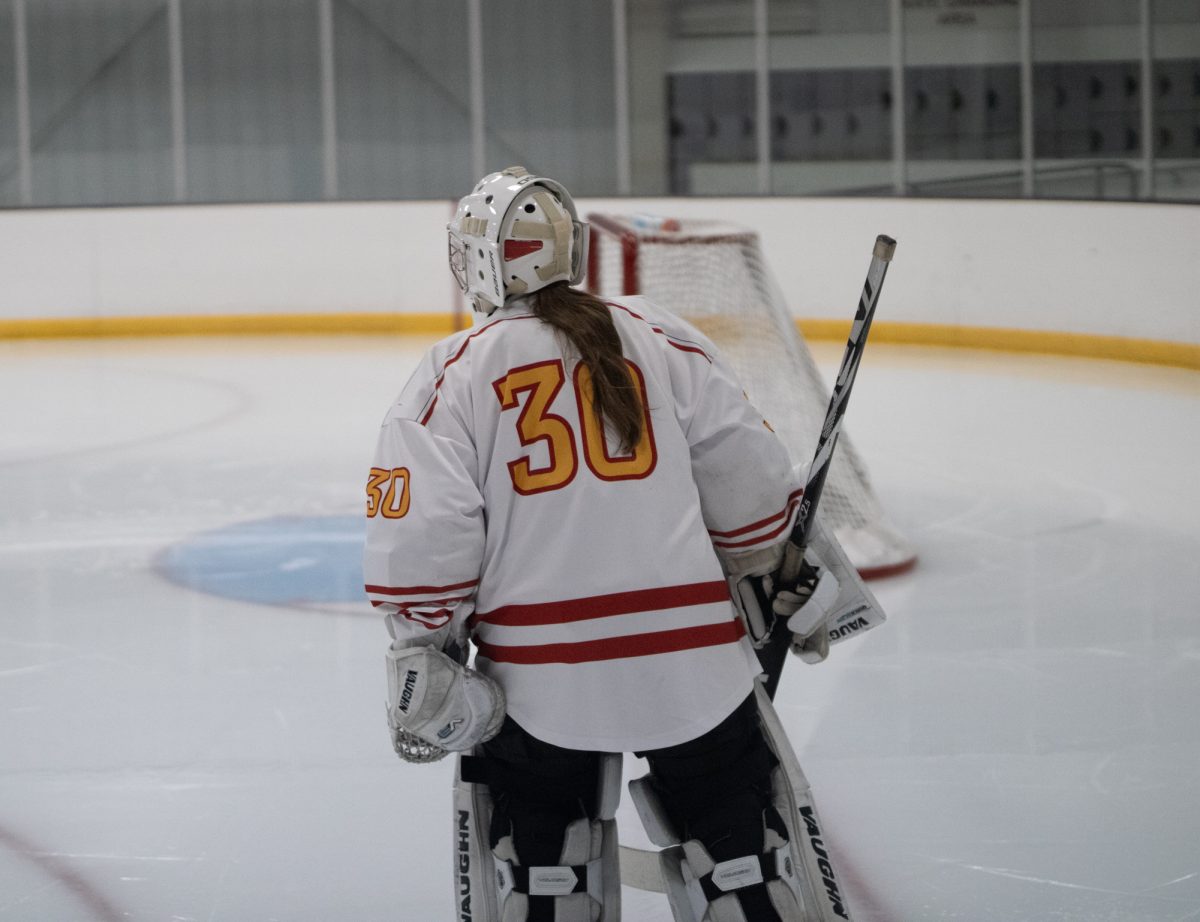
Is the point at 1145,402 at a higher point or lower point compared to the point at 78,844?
higher

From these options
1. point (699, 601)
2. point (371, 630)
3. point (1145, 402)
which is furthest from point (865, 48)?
point (699, 601)

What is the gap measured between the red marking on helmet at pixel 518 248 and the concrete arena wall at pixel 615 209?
20.4 ft

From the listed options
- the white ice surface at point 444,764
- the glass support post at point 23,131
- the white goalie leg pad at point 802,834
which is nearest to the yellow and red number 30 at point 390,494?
the white goalie leg pad at point 802,834

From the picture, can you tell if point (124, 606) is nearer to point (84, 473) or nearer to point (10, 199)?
point (84, 473)

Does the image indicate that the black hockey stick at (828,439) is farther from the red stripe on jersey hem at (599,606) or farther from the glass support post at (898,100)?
the glass support post at (898,100)

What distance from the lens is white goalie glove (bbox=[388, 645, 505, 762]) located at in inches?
63.0

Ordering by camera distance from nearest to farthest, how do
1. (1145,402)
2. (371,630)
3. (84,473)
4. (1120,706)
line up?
(1120,706), (371,630), (84,473), (1145,402)

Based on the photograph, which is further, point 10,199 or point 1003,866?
point 10,199

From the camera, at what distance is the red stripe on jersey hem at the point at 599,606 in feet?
5.26

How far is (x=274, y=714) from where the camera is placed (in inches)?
123

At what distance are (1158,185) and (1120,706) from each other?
6058mm

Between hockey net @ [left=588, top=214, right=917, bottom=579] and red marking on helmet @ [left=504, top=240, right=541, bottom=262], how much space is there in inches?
96.7

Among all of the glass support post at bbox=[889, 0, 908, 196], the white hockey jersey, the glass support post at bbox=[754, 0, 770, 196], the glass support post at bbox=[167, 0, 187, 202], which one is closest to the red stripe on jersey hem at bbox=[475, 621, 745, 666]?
the white hockey jersey

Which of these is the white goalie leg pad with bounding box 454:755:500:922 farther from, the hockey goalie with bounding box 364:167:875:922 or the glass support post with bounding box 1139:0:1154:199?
the glass support post with bounding box 1139:0:1154:199
